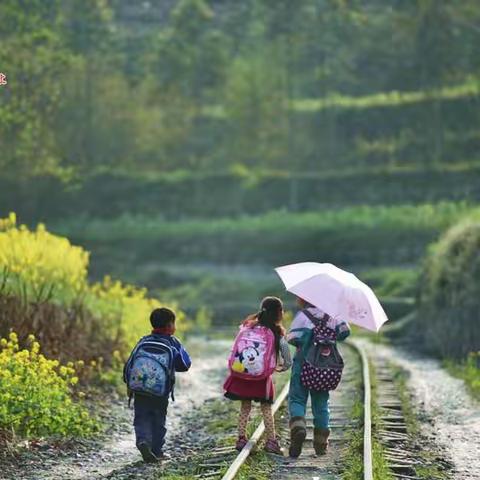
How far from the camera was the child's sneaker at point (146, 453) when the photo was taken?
10891 millimetres

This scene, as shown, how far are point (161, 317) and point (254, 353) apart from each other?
37.3 inches

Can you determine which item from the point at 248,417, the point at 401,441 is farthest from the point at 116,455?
the point at 401,441

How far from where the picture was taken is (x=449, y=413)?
15.2 meters

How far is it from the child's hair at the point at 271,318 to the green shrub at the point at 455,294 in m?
13.1

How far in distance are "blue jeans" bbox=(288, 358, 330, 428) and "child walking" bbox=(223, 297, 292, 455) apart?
0.60 ft

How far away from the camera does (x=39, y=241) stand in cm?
1873

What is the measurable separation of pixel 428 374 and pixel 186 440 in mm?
8869

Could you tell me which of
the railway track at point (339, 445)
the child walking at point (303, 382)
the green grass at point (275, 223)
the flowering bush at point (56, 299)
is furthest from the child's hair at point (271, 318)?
the green grass at point (275, 223)

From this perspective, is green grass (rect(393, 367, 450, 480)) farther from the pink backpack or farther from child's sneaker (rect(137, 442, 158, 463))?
child's sneaker (rect(137, 442, 158, 463))

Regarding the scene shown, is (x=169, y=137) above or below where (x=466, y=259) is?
above

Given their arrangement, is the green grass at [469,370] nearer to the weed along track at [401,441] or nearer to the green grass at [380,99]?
the weed along track at [401,441]

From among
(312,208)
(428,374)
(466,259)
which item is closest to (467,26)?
(312,208)

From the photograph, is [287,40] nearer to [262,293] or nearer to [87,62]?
[87,62]

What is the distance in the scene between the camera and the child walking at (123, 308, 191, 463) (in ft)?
35.0
